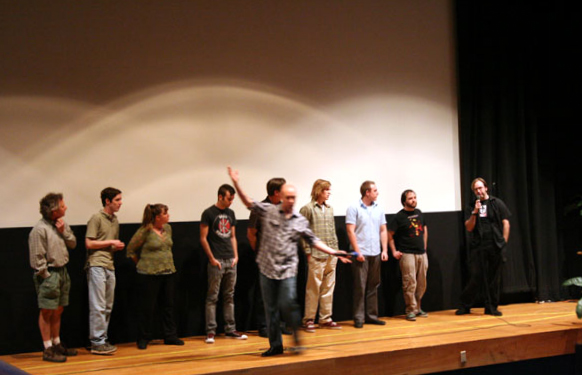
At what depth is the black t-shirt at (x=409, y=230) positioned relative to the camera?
21.2ft

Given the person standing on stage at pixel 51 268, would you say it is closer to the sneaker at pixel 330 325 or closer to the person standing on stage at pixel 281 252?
the person standing on stage at pixel 281 252

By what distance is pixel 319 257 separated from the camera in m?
5.93

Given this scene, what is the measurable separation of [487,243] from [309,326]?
2.12m

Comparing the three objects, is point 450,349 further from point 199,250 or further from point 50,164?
point 50,164

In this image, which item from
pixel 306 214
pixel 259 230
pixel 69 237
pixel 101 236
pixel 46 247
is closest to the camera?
pixel 46 247

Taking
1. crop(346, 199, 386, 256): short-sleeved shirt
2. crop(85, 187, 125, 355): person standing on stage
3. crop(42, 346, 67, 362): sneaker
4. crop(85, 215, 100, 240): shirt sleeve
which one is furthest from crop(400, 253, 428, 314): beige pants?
crop(42, 346, 67, 362): sneaker

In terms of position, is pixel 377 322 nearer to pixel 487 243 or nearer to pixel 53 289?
pixel 487 243

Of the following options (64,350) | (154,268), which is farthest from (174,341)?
(64,350)

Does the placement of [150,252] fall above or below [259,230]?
below

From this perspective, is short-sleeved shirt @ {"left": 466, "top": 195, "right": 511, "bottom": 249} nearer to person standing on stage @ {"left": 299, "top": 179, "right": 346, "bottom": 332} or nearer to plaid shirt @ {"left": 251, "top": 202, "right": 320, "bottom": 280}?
person standing on stage @ {"left": 299, "top": 179, "right": 346, "bottom": 332}

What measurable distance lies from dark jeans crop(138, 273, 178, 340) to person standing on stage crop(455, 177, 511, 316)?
122 inches

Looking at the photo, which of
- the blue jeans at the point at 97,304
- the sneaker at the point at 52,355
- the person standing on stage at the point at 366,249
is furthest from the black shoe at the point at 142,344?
the person standing on stage at the point at 366,249

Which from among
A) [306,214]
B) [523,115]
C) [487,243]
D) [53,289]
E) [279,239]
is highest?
[523,115]

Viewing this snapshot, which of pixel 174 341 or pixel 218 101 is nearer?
pixel 174 341
